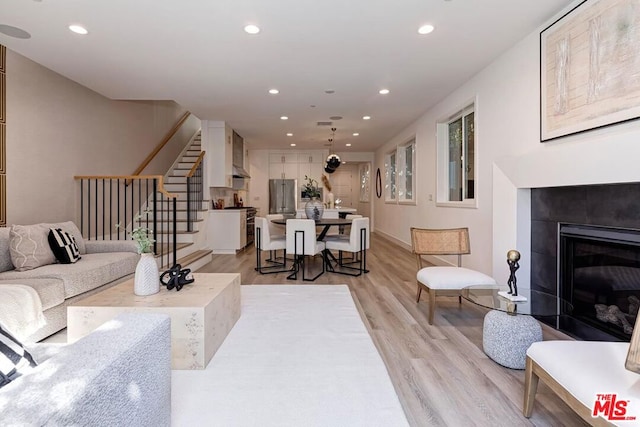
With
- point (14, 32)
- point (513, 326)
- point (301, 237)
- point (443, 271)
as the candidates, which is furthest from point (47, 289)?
point (513, 326)

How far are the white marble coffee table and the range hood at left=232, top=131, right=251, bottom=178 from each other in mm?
5369

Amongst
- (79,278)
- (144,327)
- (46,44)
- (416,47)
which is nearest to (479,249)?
(416,47)

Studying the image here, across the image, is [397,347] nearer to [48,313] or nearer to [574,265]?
[574,265]

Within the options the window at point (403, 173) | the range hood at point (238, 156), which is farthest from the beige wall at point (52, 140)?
the window at point (403, 173)

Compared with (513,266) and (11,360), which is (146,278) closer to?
(11,360)

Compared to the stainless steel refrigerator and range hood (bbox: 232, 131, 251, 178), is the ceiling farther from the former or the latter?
the stainless steel refrigerator

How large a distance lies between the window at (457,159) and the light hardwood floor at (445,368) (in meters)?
1.75

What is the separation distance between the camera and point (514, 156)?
2.93 meters

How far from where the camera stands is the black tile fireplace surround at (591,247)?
7.04 feet


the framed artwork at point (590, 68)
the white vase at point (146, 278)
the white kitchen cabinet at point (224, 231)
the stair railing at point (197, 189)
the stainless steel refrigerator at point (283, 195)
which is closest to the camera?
the framed artwork at point (590, 68)

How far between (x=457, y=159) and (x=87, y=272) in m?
4.93

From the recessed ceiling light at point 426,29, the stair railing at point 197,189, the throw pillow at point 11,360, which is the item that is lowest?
the throw pillow at point 11,360

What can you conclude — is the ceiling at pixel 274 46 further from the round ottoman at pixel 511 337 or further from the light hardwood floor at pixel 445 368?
the light hardwood floor at pixel 445 368

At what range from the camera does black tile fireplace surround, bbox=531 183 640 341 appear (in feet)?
7.04
